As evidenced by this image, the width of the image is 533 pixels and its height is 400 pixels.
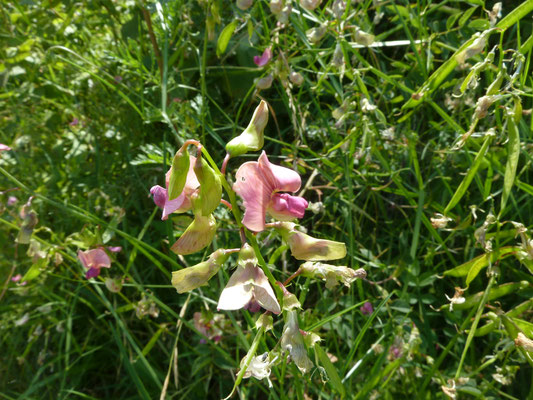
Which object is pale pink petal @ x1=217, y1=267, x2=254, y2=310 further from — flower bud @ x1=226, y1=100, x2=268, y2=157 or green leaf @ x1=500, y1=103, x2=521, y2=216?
green leaf @ x1=500, y1=103, x2=521, y2=216

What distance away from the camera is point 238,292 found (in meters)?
0.65

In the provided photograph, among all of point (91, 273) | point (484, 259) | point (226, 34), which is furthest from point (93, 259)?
point (484, 259)

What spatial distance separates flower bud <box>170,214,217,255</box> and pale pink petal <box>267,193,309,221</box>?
82 millimetres

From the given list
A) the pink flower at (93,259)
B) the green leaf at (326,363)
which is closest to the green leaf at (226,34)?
the pink flower at (93,259)

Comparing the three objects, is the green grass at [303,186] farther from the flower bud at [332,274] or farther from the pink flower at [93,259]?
the flower bud at [332,274]

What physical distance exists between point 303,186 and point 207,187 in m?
0.97

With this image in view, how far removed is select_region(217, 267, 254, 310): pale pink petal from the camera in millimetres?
627

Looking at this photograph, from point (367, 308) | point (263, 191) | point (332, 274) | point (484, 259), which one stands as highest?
point (263, 191)

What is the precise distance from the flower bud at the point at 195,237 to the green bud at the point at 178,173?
2.3 inches

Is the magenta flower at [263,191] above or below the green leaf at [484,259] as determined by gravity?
above

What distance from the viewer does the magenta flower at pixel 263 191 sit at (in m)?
0.68

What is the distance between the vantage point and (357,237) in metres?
1.46

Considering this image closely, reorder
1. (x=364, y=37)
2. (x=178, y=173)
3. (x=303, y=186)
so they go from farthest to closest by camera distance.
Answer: (x=303, y=186)
(x=364, y=37)
(x=178, y=173)

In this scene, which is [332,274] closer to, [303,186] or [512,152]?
[512,152]
